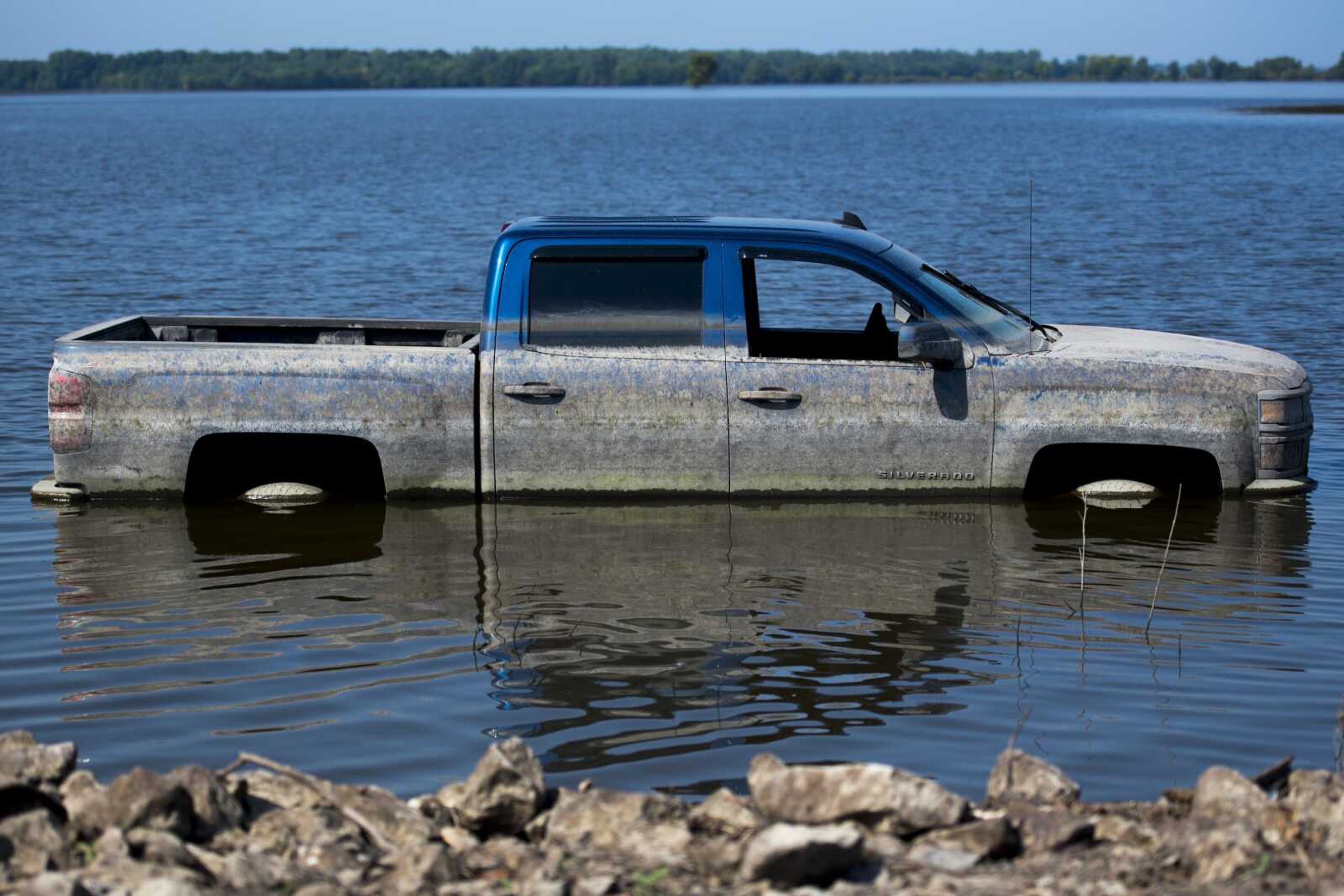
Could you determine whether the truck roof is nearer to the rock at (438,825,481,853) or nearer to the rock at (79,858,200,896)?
the rock at (438,825,481,853)

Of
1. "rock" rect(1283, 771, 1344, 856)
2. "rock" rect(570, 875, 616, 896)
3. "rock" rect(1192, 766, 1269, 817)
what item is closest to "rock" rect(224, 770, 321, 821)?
"rock" rect(570, 875, 616, 896)

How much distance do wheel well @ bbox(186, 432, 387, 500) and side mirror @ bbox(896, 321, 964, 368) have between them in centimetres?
295

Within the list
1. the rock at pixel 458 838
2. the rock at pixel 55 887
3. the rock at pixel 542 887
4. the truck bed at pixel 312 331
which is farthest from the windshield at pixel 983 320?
the rock at pixel 55 887

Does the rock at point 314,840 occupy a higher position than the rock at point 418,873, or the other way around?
the rock at point 418,873

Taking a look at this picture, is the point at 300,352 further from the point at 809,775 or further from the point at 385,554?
the point at 809,775

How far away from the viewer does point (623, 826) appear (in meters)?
4.59

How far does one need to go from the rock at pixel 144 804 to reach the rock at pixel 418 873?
0.65 metres

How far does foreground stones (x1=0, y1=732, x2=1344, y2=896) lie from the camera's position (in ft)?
13.8

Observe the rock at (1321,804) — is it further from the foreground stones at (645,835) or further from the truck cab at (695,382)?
the truck cab at (695,382)

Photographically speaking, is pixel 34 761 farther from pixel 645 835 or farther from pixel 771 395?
pixel 771 395

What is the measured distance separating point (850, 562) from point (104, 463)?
12.9 ft

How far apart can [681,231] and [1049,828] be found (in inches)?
190

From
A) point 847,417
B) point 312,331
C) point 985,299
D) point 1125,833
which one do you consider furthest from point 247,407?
point 1125,833

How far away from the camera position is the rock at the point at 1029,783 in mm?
4820
